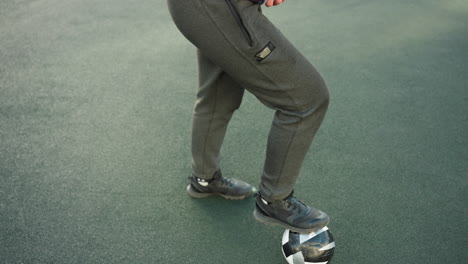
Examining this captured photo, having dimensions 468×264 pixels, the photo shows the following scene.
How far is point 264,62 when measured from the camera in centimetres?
115

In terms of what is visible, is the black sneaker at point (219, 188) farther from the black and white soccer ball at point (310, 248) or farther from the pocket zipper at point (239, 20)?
the pocket zipper at point (239, 20)

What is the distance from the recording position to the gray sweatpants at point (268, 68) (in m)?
1.13

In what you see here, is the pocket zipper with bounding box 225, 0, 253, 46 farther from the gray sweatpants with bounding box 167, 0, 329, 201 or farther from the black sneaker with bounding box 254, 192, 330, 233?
the black sneaker with bounding box 254, 192, 330, 233

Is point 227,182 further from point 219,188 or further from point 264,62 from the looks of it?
point 264,62

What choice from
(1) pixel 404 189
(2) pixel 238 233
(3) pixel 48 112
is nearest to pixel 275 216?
(2) pixel 238 233

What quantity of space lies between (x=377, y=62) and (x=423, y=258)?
4.90 feet

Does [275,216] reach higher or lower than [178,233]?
higher

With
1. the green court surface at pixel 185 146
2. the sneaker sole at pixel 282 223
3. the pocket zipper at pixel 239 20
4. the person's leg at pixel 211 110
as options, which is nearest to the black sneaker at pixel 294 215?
the sneaker sole at pixel 282 223

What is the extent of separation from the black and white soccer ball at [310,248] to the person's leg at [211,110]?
381 millimetres

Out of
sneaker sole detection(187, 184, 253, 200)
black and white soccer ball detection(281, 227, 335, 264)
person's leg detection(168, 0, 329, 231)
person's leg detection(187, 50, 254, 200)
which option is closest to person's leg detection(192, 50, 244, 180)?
person's leg detection(187, 50, 254, 200)

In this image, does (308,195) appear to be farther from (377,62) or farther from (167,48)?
(167,48)

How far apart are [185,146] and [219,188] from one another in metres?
0.38

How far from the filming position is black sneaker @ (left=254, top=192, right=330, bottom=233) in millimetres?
1425

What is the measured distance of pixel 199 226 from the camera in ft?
5.30
